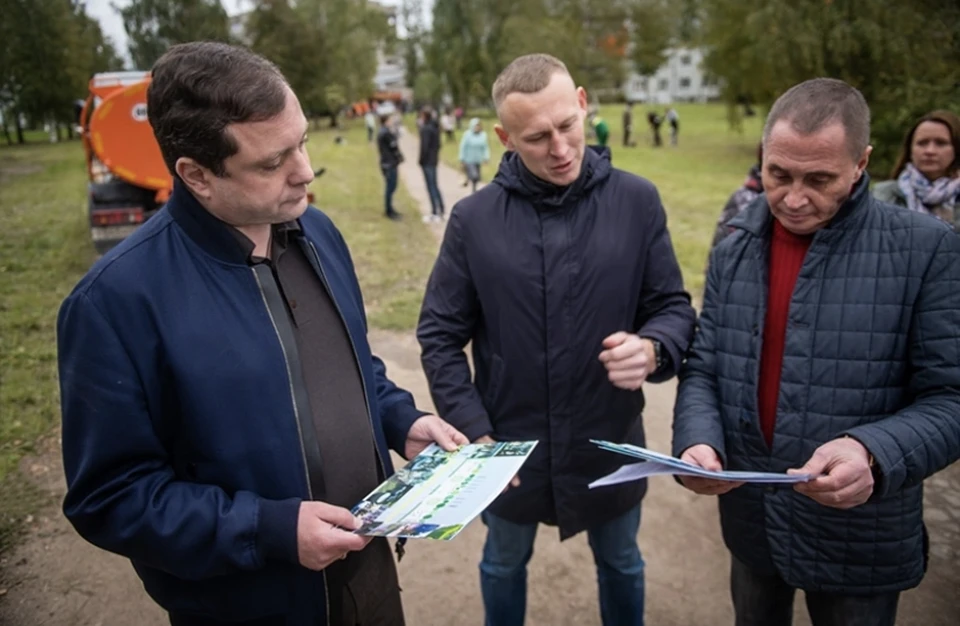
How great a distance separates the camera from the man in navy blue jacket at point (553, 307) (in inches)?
85.7

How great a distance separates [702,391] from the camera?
2066 mm

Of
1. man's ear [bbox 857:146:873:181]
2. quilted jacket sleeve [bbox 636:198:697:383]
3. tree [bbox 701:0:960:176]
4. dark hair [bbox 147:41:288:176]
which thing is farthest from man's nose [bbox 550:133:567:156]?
tree [bbox 701:0:960:176]

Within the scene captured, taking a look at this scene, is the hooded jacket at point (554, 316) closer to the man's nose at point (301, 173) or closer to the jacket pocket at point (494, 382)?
the jacket pocket at point (494, 382)

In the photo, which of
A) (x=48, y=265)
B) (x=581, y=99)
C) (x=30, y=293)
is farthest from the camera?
(x=48, y=265)

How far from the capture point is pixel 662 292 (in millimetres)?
2326

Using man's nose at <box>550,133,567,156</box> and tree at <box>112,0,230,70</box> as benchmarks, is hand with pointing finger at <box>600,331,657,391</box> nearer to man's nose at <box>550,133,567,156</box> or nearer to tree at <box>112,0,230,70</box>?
man's nose at <box>550,133,567,156</box>

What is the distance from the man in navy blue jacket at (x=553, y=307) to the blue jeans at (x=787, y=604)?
38 centimetres

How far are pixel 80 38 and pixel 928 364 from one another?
853 centimetres

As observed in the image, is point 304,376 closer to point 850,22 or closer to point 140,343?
point 140,343

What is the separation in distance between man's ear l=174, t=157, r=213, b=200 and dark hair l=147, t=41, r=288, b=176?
13mm

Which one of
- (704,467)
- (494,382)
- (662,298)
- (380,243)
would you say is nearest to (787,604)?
(704,467)

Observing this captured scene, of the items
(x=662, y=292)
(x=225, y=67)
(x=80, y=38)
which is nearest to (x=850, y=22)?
(x=80, y=38)

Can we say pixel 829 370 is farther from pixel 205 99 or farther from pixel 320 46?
pixel 320 46

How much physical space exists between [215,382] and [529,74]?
133 centimetres
